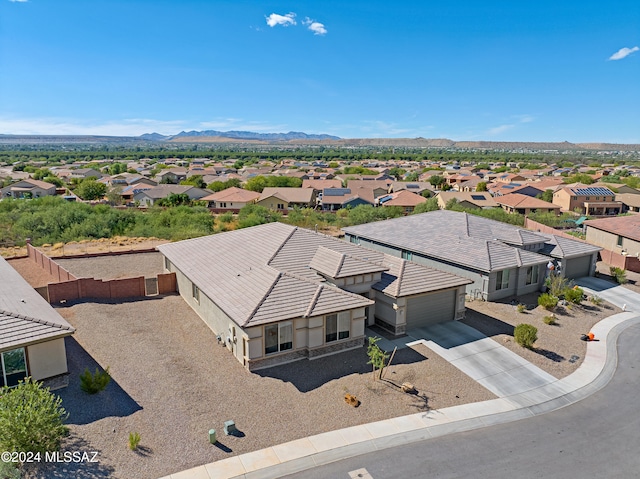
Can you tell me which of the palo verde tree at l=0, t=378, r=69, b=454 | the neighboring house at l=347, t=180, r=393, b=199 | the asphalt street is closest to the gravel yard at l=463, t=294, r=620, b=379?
the asphalt street

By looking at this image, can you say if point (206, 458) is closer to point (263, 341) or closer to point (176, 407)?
point (176, 407)

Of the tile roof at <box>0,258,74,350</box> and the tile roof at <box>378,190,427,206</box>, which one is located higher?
the tile roof at <box>0,258,74,350</box>

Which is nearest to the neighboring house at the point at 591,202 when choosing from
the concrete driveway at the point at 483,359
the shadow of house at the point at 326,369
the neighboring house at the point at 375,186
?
the neighboring house at the point at 375,186

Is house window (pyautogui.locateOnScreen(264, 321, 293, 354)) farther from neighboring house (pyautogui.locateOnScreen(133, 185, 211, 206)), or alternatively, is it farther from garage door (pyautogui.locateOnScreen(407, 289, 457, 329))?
neighboring house (pyautogui.locateOnScreen(133, 185, 211, 206))

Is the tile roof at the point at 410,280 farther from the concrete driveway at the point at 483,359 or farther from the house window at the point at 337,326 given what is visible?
the house window at the point at 337,326

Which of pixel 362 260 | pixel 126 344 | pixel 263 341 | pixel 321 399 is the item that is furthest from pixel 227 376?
pixel 362 260
